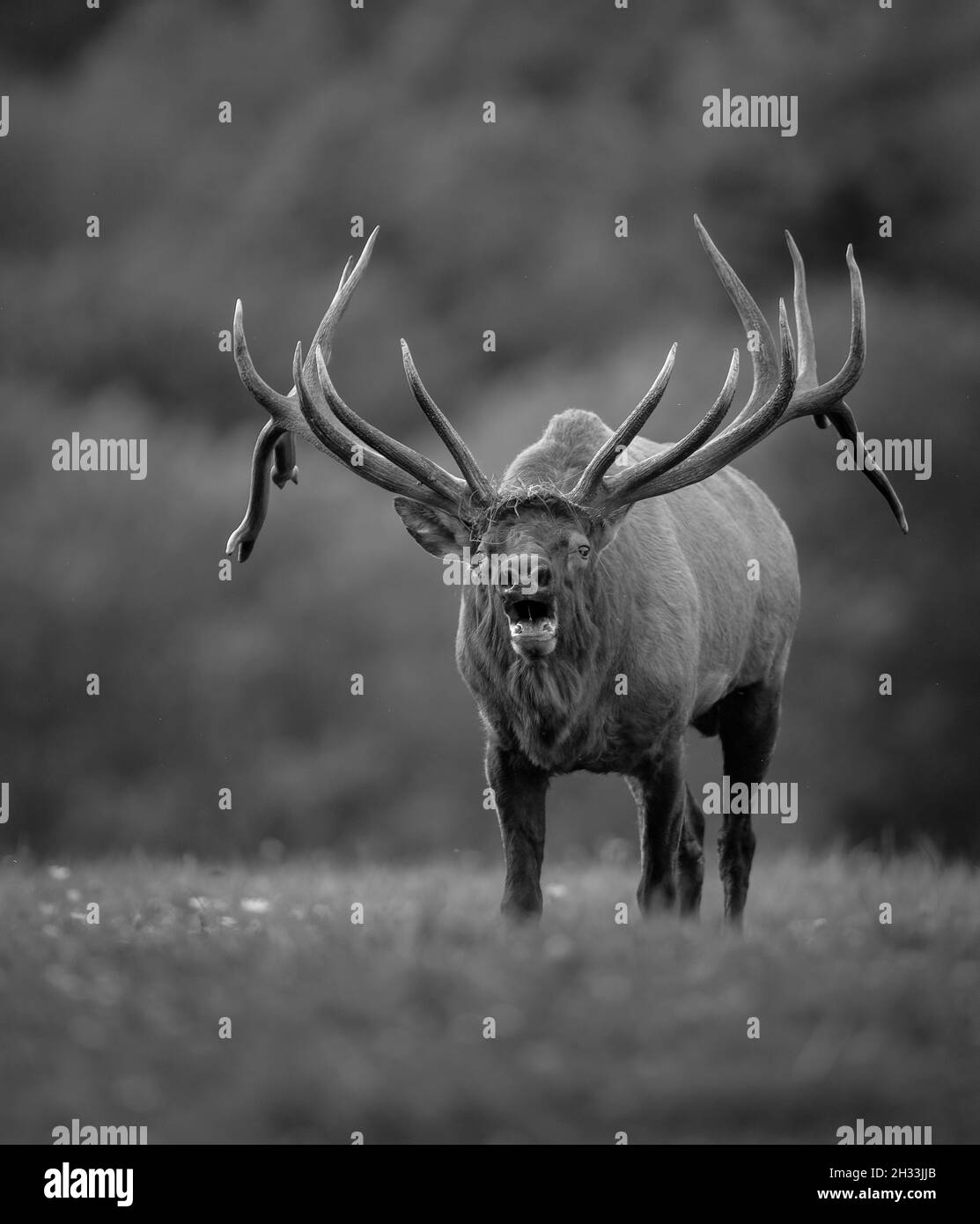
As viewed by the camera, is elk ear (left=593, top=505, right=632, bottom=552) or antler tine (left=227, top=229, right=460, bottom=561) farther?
antler tine (left=227, top=229, right=460, bottom=561)

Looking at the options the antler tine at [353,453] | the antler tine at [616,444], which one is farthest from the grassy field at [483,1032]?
the antler tine at [353,453]

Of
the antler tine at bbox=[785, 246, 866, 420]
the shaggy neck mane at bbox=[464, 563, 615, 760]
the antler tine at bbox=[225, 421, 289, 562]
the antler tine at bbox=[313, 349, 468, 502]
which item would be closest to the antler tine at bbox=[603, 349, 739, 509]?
the shaggy neck mane at bbox=[464, 563, 615, 760]

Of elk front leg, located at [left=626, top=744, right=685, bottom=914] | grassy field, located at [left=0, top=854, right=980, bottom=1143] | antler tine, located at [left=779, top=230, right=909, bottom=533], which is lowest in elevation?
grassy field, located at [left=0, top=854, right=980, bottom=1143]

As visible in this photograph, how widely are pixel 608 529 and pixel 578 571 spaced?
11.4 inches

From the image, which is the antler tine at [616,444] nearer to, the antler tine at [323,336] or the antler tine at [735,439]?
the antler tine at [735,439]

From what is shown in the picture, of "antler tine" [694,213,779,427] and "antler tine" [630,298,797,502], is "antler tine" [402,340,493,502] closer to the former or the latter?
"antler tine" [630,298,797,502]

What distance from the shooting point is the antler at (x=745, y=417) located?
280 inches

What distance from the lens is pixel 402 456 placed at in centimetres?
726

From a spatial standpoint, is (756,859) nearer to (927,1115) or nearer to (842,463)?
(842,463)

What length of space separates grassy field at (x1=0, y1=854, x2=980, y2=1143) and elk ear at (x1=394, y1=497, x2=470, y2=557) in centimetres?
175

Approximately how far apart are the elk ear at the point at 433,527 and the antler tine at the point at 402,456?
0.09 meters

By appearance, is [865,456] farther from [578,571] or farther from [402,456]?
[402,456]

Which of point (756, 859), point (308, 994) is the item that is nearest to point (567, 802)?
point (756, 859)

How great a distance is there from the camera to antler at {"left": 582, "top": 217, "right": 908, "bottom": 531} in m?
7.12
